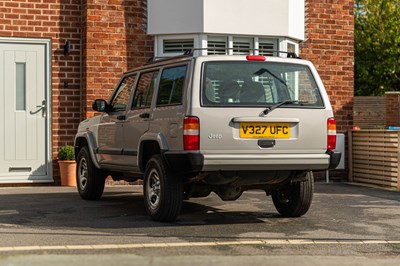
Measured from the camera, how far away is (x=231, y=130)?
26.8 ft

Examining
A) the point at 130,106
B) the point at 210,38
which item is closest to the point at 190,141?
the point at 130,106

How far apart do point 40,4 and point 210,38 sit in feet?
10.1

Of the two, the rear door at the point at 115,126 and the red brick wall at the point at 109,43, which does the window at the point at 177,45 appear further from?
the rear door at the point at 115,126

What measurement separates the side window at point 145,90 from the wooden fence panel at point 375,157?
5398mm

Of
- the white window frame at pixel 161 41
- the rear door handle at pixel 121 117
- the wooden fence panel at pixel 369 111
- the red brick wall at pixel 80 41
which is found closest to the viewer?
the rear door handle at pixel 121 117

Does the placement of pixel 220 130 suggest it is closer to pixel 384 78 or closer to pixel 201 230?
pixel 201 230

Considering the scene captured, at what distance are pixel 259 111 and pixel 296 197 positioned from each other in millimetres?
1486

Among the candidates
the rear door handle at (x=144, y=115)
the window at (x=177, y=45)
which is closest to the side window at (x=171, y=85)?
the rear door handle at (x=144, y=115)

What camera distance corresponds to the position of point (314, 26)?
1504cm

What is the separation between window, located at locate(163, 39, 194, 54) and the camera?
46.3ft

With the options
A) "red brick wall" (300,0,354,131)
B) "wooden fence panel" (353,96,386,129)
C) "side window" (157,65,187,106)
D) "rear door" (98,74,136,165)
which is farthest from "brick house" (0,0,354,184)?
"wooden fence panel" (353,96,386,129)

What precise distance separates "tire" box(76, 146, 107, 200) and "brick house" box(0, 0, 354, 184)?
2.60 metres

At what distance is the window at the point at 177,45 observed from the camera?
555 inches

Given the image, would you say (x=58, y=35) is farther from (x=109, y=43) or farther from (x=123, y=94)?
(x=123, y=94)
